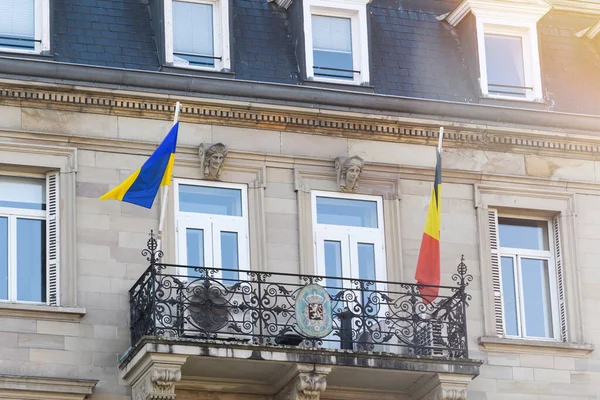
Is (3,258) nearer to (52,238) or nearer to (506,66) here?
(52,238)

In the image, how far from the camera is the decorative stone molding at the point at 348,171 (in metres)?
28.5

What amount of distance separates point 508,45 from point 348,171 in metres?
4.00

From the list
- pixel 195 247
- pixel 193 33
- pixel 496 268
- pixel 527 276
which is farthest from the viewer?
pixel 527 276

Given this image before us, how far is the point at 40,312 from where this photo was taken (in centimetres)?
2648

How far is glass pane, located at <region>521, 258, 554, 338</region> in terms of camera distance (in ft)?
95.8

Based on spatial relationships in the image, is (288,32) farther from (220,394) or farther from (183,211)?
(220,394)

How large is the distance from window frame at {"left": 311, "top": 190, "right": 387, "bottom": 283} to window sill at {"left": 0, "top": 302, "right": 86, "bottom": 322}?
380cm

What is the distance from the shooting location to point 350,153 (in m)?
28.9

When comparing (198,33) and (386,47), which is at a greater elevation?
(386,47)

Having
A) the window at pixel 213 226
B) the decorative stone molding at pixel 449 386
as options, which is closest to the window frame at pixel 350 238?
the window at pixel 213 226

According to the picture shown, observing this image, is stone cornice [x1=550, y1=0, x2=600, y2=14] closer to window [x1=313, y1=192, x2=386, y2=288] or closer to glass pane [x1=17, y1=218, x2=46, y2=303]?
window [x1=313, y1=192, x2=386, y2=288]

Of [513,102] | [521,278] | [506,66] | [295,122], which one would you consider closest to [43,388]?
[295,122]

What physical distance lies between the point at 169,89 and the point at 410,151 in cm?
389

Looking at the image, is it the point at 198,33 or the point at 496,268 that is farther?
the point at 496,268
